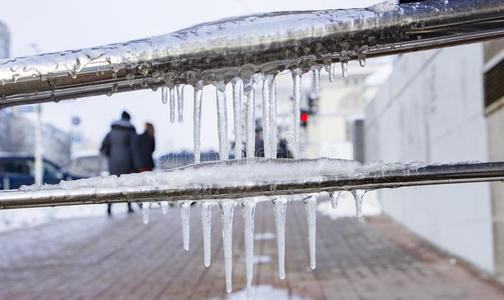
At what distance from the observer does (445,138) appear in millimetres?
6922

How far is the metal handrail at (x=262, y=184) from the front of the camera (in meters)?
1.30

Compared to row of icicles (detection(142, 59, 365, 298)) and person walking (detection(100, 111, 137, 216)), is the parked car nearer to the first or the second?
person walking (detection(100, 111, 137, 216))

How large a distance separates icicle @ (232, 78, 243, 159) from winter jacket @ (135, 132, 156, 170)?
10587 mm

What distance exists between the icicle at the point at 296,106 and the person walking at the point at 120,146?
1029 centimetres

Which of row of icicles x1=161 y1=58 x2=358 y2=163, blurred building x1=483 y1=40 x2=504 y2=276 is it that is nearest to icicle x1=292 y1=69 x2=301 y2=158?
row of icicles x1=161 y1=58 x2=358 y2=163

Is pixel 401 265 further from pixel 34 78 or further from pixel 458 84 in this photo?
pixel 34 78

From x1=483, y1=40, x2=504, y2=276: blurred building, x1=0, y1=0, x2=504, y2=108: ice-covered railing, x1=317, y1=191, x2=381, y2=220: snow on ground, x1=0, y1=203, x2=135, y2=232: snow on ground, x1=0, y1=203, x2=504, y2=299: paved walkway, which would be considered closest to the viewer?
x1=0, y1=0, x2=504, y2=108: ice-covered railing

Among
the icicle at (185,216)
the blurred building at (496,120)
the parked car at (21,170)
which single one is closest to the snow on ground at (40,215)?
the parked car at (21,170)

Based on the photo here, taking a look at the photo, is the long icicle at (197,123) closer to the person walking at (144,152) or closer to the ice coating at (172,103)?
the ice coating at (172,103)

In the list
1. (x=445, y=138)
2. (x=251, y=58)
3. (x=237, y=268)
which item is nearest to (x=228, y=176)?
(x=251, y=58)

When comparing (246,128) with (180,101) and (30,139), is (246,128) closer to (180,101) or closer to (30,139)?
(180,101)

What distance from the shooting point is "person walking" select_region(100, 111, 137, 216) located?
11.9 meters

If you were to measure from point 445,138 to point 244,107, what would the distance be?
19.4 ft

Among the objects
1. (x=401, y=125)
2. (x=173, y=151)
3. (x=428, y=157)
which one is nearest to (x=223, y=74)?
(x=173, y=151)
